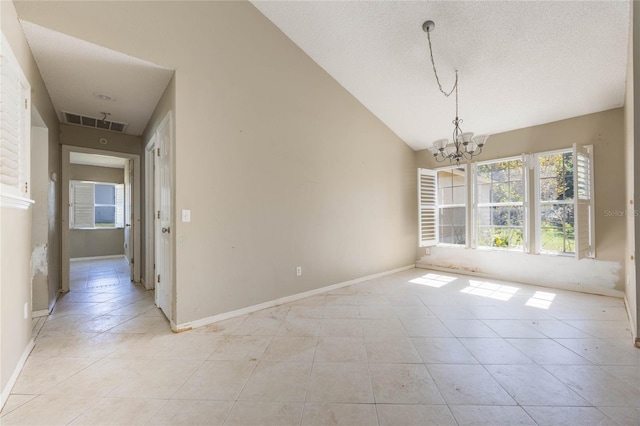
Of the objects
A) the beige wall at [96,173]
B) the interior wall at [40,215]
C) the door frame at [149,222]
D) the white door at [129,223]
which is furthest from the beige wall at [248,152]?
the beige wall at [96,173]

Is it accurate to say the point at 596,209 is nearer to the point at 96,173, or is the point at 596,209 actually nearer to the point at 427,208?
the point at 427,208

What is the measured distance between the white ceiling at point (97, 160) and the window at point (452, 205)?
704cm

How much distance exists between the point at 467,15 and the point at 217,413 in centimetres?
398

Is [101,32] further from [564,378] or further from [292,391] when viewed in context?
[564,378]

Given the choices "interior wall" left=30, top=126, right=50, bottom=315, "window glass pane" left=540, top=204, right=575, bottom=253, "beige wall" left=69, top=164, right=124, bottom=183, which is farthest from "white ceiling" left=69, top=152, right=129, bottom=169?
"window glass pane" left=540, top=204, right=575, bottom=253

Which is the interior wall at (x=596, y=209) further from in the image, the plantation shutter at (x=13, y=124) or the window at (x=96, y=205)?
the window at (x=96, y=205)

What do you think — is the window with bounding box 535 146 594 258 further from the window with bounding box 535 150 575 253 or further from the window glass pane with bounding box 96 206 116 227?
the window glass pane with bounding box 96 206 116 227

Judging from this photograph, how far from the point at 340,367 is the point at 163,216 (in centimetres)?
249

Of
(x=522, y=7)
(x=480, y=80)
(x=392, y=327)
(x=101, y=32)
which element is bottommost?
(x=392, y=327)

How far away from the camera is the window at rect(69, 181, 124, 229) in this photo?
23.8 ft

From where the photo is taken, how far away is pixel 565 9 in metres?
2.55

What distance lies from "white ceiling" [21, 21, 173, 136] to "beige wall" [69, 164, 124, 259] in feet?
14.2

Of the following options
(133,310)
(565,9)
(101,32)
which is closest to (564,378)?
(565,9)

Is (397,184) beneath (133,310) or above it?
above
